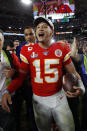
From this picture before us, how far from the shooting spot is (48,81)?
1.45 m

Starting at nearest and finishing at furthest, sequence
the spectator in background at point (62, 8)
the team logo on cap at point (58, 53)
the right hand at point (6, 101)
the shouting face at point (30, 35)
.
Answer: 1. the right hand at point (6, 101)
2. the team logo on cap at point (58, 53)
3. the shouting face at point (30, 35)
4. the spectator in background at point (62, 8)

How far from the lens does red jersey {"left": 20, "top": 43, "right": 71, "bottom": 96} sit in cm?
146

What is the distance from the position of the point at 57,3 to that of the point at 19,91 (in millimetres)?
4429

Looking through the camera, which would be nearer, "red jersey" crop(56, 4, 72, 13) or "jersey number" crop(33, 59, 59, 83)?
"jersey number" crop(33, 59, 59, 83)

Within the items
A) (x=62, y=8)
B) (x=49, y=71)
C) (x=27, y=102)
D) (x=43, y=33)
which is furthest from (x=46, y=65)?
(x=62, y=8)

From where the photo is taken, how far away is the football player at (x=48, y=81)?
1419 mm

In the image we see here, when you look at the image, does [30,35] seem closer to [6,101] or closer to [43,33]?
[43,33]

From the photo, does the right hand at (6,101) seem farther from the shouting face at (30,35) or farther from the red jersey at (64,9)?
the red jersey at (64,9)

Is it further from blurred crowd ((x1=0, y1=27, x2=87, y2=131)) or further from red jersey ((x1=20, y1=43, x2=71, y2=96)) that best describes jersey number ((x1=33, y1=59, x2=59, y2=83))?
blurred crowd ((x1=0, y1=27, x2=87, y2=131))

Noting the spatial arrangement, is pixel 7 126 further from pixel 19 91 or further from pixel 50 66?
pixel 50 66

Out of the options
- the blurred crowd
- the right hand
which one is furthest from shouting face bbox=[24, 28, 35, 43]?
the right hand

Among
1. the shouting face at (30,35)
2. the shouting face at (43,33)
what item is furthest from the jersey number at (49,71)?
the shouting face at (30,35)

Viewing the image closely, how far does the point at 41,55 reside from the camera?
148 cm

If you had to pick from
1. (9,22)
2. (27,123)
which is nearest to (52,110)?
(27,123)
